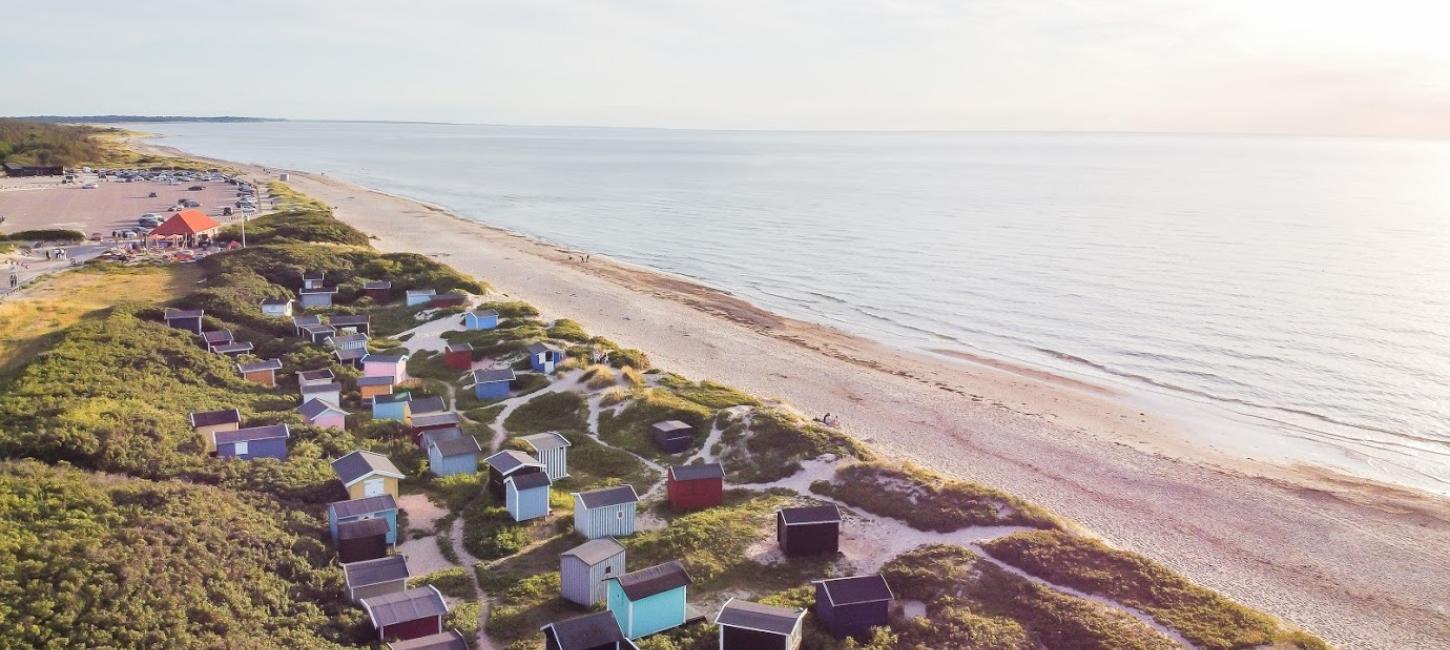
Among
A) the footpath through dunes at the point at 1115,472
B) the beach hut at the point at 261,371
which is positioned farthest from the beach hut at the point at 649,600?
the beach hut at the point at 261,371

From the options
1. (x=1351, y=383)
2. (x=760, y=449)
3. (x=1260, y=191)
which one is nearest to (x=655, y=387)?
(x=760, y=449)

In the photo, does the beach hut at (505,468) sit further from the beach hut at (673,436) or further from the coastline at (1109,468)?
the coastline at (1109,468)

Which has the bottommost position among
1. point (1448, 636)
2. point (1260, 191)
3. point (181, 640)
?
point (1448, 636)

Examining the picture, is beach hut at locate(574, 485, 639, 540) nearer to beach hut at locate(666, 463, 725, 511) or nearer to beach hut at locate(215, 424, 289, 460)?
beach hut at locate(666, 463, 725, 511)

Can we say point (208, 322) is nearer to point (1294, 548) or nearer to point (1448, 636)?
point (1294, 548)

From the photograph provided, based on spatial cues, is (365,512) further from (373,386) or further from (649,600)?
(373,386)

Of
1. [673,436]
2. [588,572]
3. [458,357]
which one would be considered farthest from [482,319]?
[588,572]
